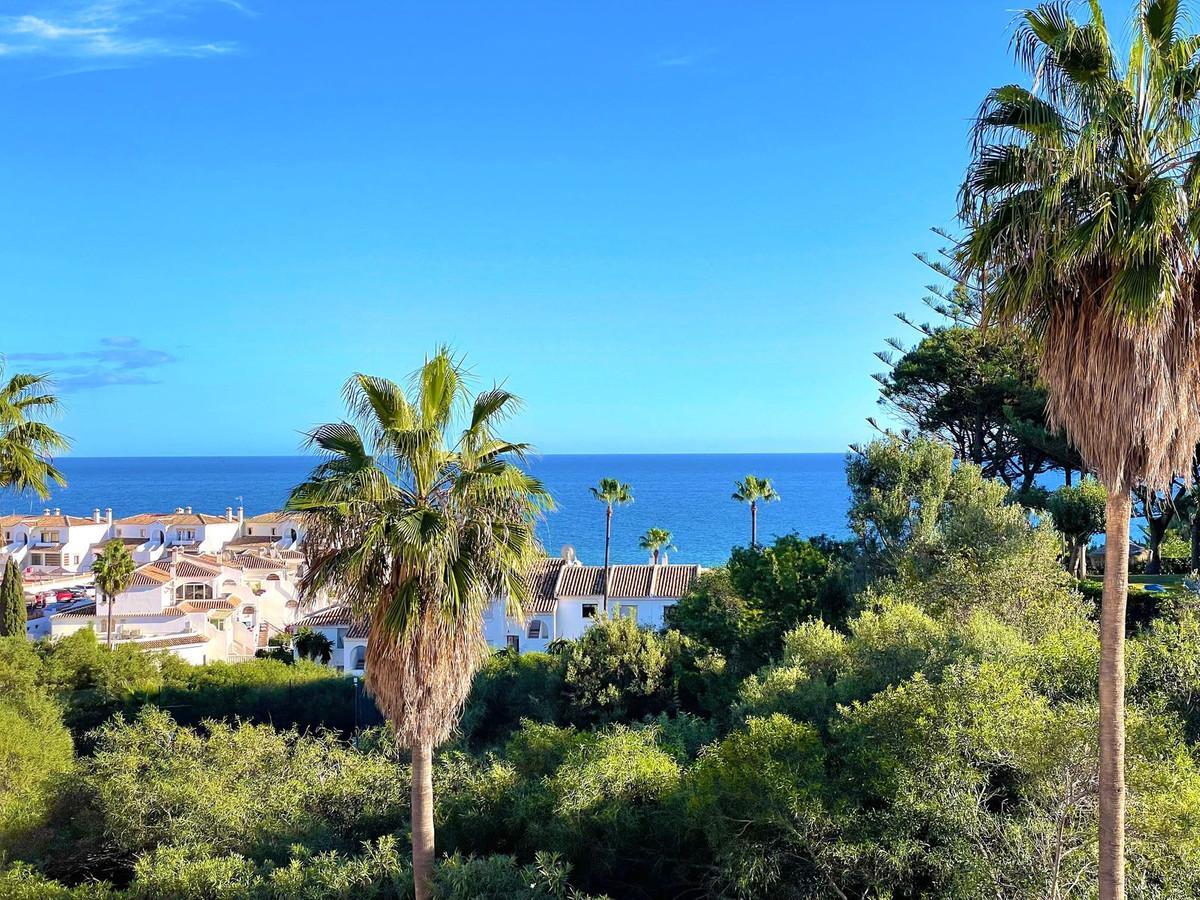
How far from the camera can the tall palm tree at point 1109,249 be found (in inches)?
253

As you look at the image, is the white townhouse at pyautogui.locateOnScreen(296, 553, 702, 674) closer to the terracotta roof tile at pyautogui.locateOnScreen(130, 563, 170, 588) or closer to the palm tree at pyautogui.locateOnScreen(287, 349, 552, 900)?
the terracotta roof tile at pyautogui.locateOnScreen(130, 563, 170, 588)

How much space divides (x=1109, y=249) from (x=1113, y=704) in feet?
11.5

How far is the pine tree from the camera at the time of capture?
95.7 ft

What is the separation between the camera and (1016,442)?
3142 centimetres

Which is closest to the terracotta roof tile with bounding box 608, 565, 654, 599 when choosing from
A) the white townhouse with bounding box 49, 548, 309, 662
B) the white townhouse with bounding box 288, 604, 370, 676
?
the white townhouse with bounding box 288, 604, 370, 676

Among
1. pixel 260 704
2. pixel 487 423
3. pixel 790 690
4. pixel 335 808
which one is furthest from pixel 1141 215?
pixel 260 704

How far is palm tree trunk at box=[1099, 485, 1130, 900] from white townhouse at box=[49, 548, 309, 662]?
1241 inches

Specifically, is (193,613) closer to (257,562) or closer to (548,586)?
(548,586)

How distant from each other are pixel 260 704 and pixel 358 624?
2002 centimetres

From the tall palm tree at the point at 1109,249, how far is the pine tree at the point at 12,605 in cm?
3177

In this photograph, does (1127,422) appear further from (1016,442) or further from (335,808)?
(1016,442)

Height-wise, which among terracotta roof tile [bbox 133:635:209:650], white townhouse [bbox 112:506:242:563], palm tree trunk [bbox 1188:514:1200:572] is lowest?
terracotta roof tile [bbox 133:635:209:650]

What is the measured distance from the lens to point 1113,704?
6.97m

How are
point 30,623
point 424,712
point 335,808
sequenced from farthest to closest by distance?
point 30,623, point 335,808, point 424,712
